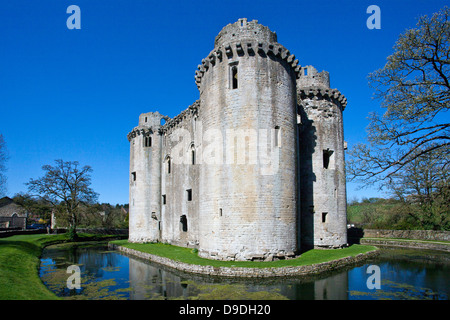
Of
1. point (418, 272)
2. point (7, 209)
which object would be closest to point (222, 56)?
point (418, 272)

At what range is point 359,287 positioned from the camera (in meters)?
11.7

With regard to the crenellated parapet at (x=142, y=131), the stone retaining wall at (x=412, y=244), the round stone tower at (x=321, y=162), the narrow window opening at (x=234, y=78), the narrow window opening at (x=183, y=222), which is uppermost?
the narrow window opening at (x=234, y=78)

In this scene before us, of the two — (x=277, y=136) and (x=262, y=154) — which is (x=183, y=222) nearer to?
(x=262, y=154)

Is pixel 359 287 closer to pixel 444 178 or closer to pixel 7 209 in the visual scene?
pixel 444 178

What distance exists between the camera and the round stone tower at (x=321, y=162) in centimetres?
2062

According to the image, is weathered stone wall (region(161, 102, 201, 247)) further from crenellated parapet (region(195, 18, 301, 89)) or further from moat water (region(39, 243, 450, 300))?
crenellated parapet (region(195, 18, 301, 89))

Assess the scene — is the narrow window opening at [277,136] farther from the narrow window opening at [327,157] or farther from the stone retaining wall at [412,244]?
the stone retaining wall at [412,244]

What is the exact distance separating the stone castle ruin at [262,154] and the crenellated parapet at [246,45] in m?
0.06

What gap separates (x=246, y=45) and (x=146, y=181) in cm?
1721

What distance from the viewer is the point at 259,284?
473 inches

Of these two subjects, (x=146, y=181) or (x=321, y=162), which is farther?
(x=146, y=181)

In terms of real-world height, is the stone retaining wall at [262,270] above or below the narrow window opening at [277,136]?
below

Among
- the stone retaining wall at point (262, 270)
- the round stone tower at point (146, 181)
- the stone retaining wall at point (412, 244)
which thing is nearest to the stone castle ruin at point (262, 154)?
the stone retaining wall at point (262, 270)

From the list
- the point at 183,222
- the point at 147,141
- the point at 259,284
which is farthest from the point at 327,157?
the point at 147,141
